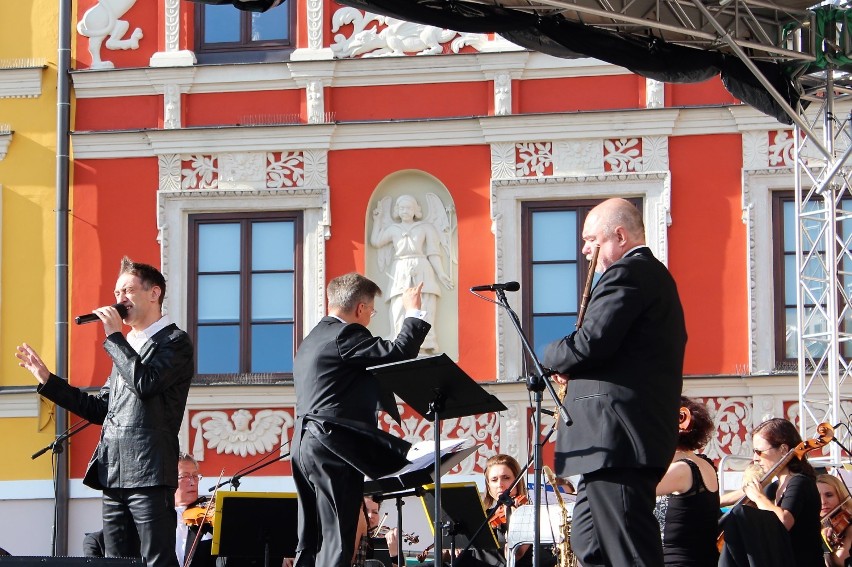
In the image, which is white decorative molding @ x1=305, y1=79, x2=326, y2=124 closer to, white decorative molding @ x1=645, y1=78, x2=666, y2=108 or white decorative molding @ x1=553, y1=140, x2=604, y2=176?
white decorative molding @ x1=553, y1=140, x2=604, y2=176

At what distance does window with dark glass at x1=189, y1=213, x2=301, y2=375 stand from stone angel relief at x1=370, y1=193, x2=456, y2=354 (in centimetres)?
91

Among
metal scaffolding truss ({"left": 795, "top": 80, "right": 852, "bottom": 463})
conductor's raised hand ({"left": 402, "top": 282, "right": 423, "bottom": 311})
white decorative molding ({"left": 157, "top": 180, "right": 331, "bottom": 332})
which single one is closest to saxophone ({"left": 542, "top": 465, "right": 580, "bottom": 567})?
conductor's raised hand ({"left": 402, "top": 282, "right": 423, "bottom": 311})

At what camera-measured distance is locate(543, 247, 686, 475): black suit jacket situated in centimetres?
618

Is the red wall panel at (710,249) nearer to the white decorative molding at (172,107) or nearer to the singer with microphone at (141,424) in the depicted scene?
the white decorative molding at (172,107)

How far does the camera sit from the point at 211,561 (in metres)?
9.20

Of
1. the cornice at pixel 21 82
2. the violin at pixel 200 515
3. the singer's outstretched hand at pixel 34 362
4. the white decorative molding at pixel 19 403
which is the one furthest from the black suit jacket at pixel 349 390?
the cornice at pixel 21 82

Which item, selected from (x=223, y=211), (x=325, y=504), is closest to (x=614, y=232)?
(x=325, y=504)

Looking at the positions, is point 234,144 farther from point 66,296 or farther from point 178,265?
point 66,296

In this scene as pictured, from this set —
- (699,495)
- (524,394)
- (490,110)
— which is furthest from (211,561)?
(490,110)

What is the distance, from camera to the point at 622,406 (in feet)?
20.4

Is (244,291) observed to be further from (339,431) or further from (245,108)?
(339,431)

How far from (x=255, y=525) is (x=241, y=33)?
25.6ft

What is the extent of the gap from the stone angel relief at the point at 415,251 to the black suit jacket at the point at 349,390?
251 inches

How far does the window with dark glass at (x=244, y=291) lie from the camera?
580 inches
